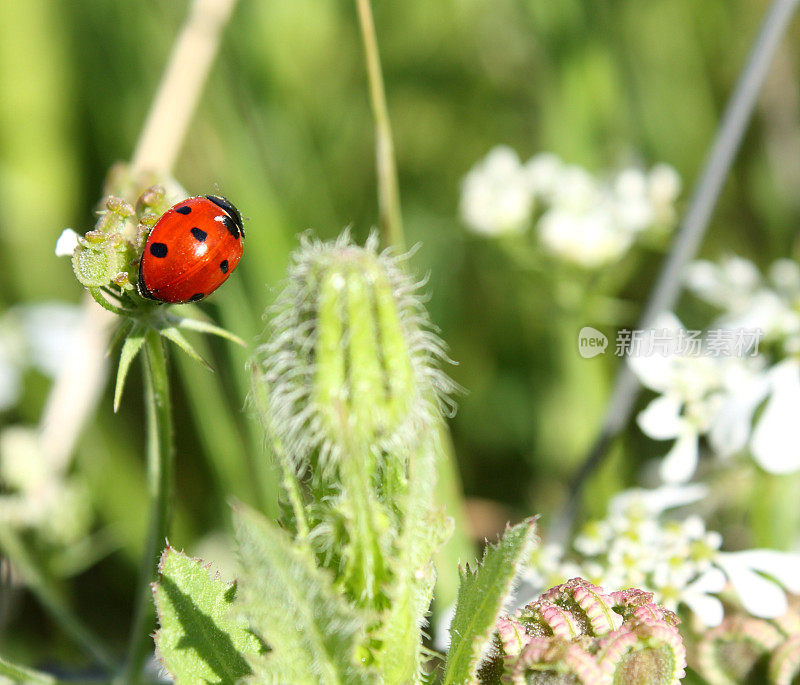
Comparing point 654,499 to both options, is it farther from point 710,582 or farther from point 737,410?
point 710,582

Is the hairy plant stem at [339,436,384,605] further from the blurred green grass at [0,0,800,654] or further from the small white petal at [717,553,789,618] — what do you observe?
the blurred green grass at [0,0,800,654]

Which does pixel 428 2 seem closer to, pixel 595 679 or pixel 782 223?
pixel 782 223

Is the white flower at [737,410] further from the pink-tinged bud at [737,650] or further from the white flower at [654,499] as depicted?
the pink-tinged bud at [737,650]

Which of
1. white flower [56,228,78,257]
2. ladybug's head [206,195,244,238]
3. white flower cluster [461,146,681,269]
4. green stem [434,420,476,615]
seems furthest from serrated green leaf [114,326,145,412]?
white flower cluster [461,146,681,269]

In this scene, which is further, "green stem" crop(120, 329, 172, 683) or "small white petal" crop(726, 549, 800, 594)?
"small white petal" crop(726, 549, 800, 594)

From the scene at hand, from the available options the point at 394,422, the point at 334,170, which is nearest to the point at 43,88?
the point at 334,170

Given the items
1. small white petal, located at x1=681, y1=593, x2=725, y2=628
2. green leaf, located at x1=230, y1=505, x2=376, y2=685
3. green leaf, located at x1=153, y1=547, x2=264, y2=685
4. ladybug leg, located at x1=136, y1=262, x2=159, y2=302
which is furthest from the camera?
small white petal, located at x1=681, y1=593, x2=725, y2=628
